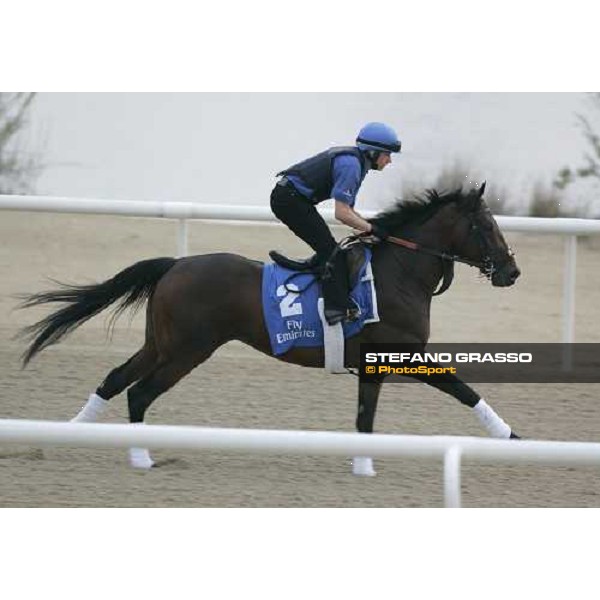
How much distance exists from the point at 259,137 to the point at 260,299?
21.8ft

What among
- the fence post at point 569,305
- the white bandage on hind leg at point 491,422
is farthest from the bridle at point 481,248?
the fence post at point 569,305

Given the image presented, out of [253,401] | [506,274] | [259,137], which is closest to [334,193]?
[506,274]

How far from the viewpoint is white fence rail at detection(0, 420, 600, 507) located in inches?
136

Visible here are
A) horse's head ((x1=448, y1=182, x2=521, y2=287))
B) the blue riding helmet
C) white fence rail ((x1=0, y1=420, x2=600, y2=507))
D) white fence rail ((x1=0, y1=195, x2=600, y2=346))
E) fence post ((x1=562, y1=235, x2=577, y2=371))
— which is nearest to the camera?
white fence rail ((x1=0, y1=420, x2=600, y2=507))

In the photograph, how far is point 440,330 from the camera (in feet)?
32.0

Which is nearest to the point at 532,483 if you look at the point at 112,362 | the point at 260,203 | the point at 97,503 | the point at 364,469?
the point at 364,469

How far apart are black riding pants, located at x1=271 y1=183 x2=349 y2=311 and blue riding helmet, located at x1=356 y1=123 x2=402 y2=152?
1.35ft

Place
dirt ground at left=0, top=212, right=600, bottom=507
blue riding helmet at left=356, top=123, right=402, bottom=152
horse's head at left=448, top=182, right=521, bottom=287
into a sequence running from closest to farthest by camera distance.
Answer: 1. dirt ground at left=0, top=212, right=600, bottom=507
2. blue riding helmet at left=356, top=123, right=402, bottom=152
3. horse's head at left=448, top=182, right=521, bottom=287

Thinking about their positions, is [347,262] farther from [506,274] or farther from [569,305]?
[569,305]

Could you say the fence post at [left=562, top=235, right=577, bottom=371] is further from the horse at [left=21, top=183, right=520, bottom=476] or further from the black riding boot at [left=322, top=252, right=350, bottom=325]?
the black riding boot at [left=322, top=252, right=350, bottom=325]

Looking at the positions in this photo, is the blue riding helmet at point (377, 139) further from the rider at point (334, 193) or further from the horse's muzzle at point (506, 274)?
the horse's muzzle at point (506, 274)

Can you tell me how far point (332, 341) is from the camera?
5.94 m

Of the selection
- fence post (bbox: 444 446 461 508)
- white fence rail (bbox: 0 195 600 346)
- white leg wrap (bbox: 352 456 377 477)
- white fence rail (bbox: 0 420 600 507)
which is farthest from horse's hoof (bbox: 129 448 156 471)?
fence post (bbox: 444 446 461 508)

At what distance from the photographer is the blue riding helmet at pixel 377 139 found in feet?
19.4
